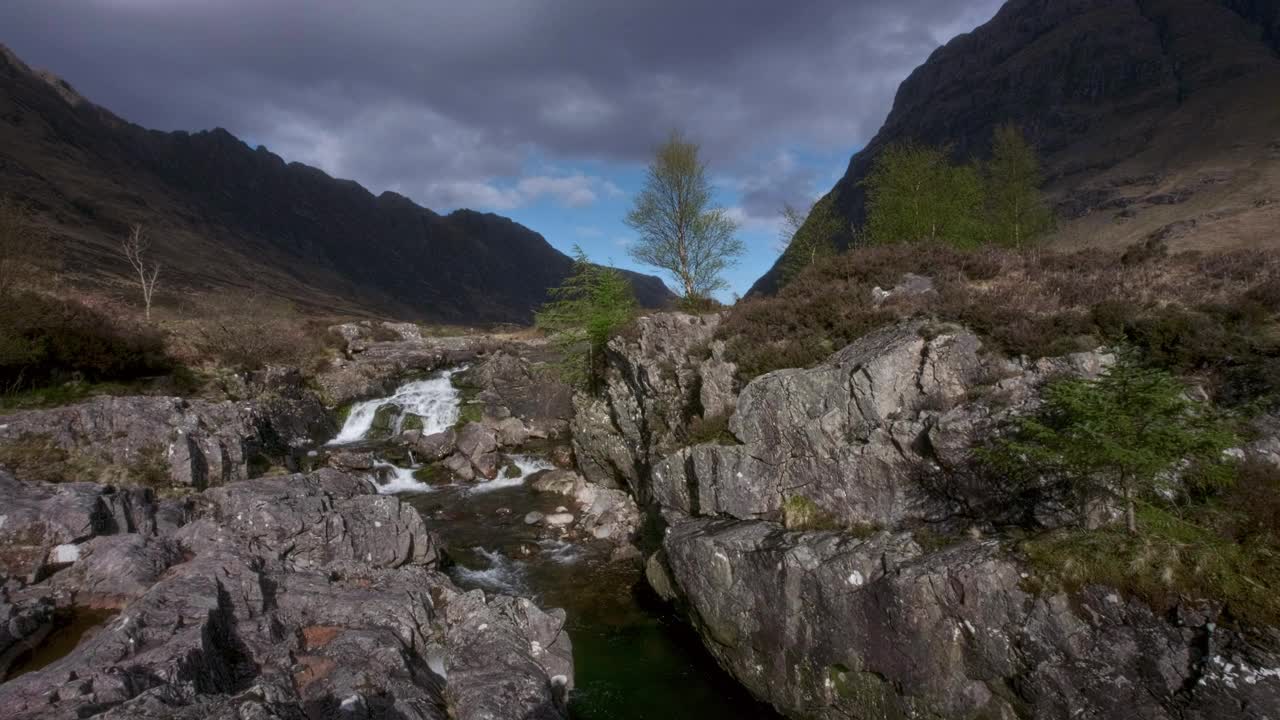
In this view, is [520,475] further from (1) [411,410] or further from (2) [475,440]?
(1) [411,410]

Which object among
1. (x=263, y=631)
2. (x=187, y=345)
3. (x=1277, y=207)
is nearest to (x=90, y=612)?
(x=263, y=631)

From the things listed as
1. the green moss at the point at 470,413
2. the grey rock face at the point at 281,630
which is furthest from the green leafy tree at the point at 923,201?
the grey rock face at the point at 281,630

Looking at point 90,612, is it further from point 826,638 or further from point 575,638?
point 826,638

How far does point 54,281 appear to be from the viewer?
31.6 m

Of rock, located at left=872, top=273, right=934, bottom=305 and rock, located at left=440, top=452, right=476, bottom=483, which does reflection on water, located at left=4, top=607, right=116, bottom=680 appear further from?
rock, located at left=872, top=273, right=934, bottom=305

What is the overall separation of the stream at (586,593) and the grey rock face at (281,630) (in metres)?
1.72

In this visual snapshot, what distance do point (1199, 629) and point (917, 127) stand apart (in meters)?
213

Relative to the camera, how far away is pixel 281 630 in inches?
433

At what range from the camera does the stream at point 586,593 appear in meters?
12.3

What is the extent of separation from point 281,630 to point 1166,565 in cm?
1521

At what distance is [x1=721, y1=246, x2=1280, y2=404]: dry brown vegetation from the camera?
12.0m

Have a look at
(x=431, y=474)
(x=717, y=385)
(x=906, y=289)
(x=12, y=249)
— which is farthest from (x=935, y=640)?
(x=12, y=249)

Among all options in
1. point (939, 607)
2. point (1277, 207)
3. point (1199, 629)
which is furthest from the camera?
point (1277, 207)

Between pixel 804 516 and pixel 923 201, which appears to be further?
pixel 923 201
